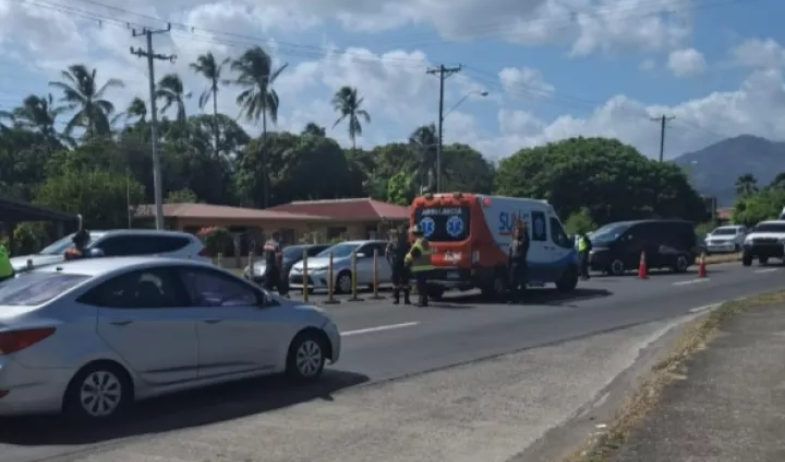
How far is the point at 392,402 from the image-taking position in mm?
11172

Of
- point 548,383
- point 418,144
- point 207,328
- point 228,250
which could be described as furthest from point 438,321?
point 418,144

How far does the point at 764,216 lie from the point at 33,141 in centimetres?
4879

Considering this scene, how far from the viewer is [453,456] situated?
8859 millimetres

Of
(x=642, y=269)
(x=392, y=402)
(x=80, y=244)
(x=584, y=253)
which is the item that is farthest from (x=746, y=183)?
(x=392, y=402)

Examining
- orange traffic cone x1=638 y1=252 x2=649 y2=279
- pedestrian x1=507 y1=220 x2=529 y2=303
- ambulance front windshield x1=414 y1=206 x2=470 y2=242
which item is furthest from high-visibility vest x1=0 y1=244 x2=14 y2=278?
orange traffic cone x1=638 y1=252 x2=649 y2=279

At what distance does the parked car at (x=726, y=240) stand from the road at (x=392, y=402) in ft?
125

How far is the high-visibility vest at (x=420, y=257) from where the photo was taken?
74.4 ft

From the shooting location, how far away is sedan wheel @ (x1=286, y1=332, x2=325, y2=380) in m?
12.0

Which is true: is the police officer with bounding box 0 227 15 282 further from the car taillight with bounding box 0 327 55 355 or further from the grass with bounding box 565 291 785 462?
the grass with bounding box 565 291 785 462

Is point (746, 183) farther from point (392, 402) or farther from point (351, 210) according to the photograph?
point (392, 402)

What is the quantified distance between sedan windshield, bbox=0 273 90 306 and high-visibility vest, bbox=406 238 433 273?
1268cm

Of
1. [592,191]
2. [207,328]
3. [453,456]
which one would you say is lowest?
[453,456]

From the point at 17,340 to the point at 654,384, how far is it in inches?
239

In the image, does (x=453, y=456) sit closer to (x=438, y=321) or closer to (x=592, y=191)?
(x=438, y=321)
